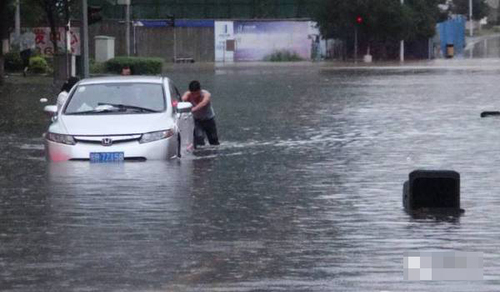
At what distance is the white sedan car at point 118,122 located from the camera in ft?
67.0

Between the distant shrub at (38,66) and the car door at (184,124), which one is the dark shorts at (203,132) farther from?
the distant shrub at (38,66)

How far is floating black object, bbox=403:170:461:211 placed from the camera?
14680mm

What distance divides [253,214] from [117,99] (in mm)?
7530

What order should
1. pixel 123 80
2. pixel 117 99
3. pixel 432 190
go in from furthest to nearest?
pixel 123 80 < pixel 117 99 < pixel 432 190

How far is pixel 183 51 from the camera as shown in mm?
99750

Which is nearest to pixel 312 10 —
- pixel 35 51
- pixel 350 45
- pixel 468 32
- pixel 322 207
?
pixel 350 45

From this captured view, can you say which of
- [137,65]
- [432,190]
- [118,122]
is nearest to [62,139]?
[118,122]

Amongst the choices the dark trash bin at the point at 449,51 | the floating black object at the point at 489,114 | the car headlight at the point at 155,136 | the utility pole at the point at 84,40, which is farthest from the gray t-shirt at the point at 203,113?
the dark trash bin at the point at 449,51

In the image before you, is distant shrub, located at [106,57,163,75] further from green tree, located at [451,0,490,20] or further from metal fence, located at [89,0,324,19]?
green tree, located at [451,0,490,20]

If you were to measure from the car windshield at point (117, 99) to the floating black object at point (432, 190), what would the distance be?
7.28m

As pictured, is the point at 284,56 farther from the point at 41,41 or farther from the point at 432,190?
Result: the point at 432,190

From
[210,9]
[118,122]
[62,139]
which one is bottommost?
[62,139]

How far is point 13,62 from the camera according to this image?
63.8 m

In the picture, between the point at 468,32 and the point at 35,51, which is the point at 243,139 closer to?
the point at 35,51
